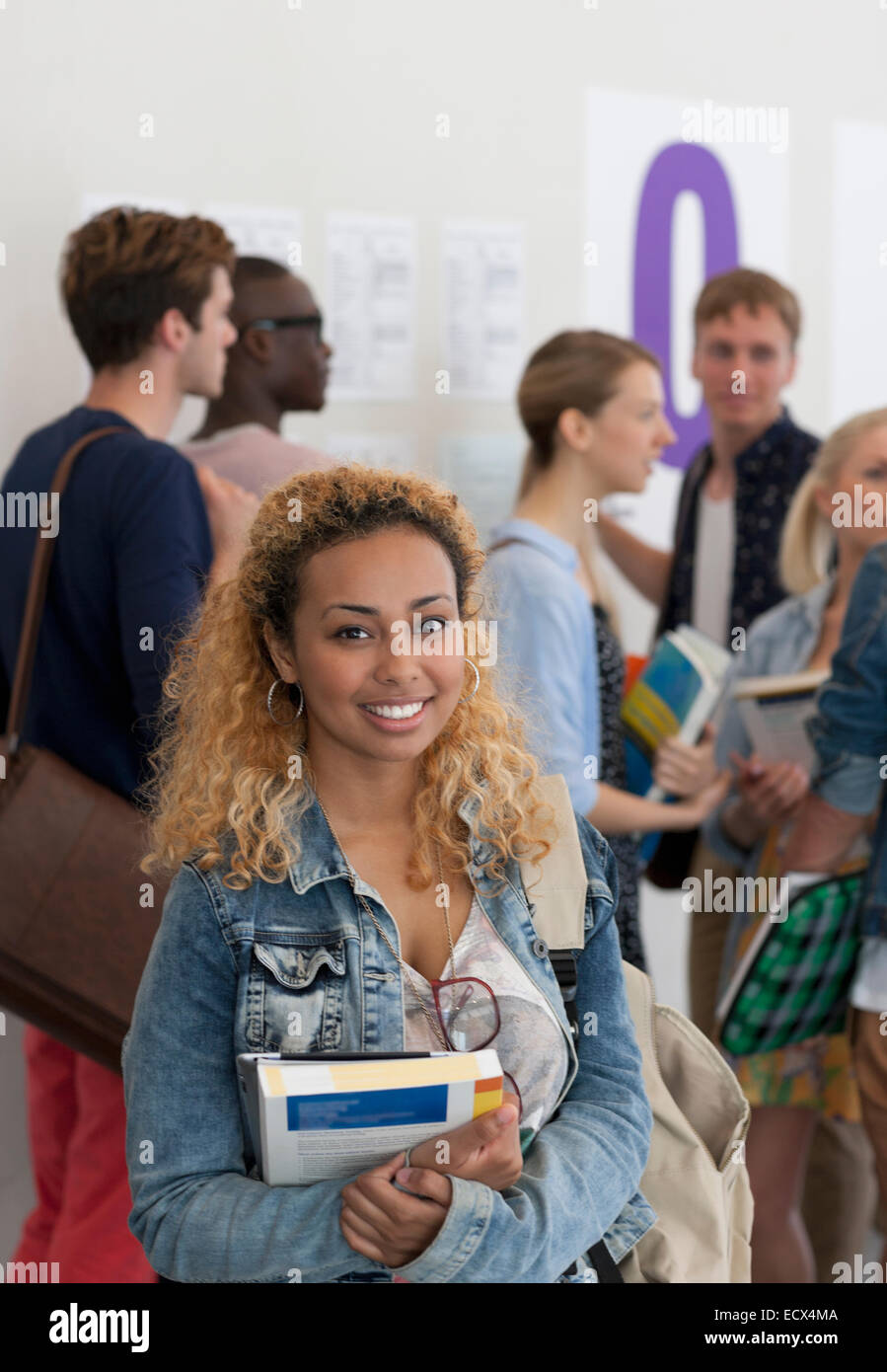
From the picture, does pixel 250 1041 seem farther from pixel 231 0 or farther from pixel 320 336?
pixel 231 0

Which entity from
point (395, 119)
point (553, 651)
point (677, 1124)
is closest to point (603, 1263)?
point (677, 1124)

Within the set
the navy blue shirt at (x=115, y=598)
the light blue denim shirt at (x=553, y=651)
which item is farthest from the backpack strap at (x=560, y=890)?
the navy blue shirt at (x=115, y=598)

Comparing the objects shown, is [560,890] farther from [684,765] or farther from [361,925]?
[684,765]

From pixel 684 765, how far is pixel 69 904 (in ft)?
4.27

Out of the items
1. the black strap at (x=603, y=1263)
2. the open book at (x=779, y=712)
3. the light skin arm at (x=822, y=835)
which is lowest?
the black strap at (x=603, y=1263)

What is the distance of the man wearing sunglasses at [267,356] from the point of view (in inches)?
117

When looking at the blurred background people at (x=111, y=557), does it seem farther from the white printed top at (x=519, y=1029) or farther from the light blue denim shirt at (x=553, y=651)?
the white printed top at (x=519, y=1029)

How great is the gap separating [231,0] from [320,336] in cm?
79

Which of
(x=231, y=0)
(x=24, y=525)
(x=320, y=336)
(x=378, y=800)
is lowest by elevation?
(x=378, y=800)

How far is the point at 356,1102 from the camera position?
1.14m

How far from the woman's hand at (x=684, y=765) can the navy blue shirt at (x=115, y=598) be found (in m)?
1.05
